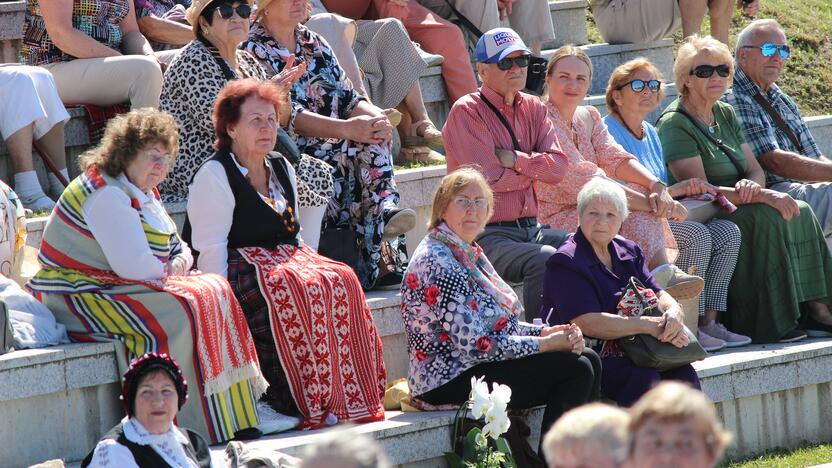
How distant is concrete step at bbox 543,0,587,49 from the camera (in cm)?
1070

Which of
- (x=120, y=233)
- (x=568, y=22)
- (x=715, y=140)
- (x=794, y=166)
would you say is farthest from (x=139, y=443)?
(x=568, y=22)

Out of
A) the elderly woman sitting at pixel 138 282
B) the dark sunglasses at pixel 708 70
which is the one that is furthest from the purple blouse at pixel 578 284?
the dark sunglasses at pixel 708 70

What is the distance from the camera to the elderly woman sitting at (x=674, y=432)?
106 inches

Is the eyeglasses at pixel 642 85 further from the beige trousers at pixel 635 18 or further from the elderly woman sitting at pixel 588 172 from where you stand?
the beige trousers at pixel 635 18

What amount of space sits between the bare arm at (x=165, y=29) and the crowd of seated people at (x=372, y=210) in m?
0.01

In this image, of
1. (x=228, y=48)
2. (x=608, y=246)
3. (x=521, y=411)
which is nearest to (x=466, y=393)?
(x=521, y=411)

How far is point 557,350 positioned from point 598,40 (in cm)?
600

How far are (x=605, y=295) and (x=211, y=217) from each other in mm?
1754

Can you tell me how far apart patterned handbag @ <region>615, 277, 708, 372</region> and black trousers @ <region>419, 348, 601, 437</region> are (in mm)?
408

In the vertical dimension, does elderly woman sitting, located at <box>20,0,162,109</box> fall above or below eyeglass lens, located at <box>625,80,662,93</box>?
above

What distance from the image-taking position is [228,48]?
262 inches

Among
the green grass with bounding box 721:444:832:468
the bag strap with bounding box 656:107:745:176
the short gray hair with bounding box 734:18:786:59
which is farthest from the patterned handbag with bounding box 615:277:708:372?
the short gray hair with bounding box 734:18:786:59

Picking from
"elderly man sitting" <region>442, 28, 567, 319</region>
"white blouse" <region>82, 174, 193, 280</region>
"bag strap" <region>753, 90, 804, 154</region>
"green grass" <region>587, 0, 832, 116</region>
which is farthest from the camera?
"green grass" <region>587, 0, 832, 116</region>

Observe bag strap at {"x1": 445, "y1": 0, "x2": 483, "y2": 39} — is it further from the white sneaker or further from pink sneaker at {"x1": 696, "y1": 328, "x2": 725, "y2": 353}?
the white sneaker
